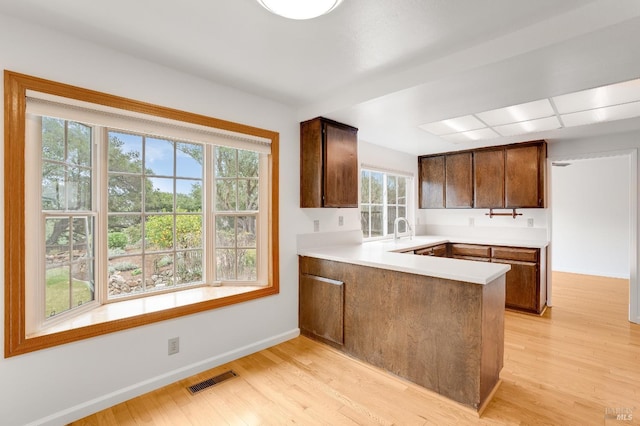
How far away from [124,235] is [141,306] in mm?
550

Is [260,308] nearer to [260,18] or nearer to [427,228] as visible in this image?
[260,18]

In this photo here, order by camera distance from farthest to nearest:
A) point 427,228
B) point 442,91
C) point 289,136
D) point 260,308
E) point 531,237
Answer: point 427,228
point 531,237
point 289,136
point 260,308
point 442,91

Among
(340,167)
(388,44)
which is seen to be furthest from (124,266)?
(388,44)

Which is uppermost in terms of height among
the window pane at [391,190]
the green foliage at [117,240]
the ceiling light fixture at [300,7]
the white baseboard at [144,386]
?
the ceiling light fixture at [300,7]

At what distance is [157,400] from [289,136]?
2.38m

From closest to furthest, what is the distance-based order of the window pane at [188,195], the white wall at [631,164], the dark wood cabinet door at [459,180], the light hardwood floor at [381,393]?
the light hardwood floor at [381,393] → the window pane at [188,195] → the white wall at [631,164] → the dark wood cabinet door at [459,180]

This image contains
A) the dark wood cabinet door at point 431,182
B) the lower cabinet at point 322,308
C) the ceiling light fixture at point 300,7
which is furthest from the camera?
the dark wood cabinet door at point 431,182

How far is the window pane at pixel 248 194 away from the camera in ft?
9.16

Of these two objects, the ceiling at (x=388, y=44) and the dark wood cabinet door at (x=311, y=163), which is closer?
the ceiling at (x=388, y=44)

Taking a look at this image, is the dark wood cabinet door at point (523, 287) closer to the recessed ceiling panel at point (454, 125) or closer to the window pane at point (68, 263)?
the recessed ceiling panel at point (454, 125)

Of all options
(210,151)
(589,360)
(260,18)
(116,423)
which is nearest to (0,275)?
(116,423)

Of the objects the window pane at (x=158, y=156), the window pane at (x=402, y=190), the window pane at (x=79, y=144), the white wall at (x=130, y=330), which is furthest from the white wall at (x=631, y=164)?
the window pane at (x=79, y=144)

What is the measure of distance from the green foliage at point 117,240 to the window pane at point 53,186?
1.21ft

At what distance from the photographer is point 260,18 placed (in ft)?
5.18
